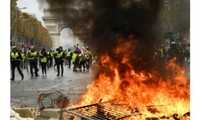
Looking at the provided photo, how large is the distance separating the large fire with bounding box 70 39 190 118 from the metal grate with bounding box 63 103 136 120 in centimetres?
28

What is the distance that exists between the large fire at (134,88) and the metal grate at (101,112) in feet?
0.91

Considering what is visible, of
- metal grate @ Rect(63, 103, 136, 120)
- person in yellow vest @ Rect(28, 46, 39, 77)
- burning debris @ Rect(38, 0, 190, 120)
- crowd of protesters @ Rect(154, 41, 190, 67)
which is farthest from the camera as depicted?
person in yellow vest @ Rect(28, 46, 39, 77)

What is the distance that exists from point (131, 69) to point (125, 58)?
22cm

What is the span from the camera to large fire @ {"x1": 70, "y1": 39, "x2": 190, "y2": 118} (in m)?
5.65

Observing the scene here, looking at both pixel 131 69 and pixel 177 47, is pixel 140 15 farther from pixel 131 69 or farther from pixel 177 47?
pixel 177 47

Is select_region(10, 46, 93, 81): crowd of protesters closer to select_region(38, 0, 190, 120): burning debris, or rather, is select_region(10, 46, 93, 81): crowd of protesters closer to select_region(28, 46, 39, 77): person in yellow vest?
select_region(28, 46, 39, 77): person in yellow vest

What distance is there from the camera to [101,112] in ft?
17.5

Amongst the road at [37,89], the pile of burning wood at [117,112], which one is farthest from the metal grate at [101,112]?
the road at [37,89]

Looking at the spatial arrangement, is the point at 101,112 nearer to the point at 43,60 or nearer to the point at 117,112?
the point at 117,112

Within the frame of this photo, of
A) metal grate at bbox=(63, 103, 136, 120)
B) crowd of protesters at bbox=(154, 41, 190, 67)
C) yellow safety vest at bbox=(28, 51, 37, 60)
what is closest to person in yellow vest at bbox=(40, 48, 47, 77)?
yellow safety vest at bbox=(28, 51, 37, 60)

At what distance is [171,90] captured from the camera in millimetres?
6074

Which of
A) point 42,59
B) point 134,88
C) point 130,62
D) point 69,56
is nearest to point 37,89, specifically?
point 130,62

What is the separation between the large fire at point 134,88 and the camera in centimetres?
565

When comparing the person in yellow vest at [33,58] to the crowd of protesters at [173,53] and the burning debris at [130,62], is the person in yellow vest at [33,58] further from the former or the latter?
the crowd of protesters at [173,53]
